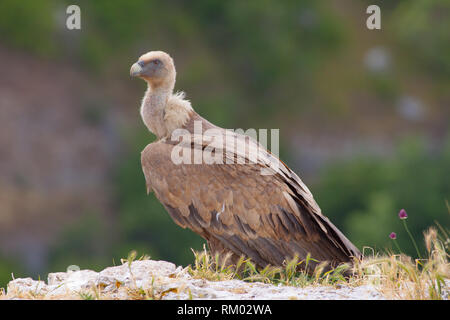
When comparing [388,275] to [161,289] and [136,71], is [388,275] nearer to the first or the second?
[161,289]

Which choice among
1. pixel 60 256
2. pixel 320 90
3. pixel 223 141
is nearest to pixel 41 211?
pixel 60 256

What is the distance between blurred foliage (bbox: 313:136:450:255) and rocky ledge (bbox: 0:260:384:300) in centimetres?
3819

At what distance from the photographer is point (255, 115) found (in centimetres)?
7481

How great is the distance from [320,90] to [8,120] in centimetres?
2863

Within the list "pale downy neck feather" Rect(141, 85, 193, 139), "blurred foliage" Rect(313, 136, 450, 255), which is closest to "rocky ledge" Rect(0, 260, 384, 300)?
"pale downy neck feather" Rect(141, 85, 193, 139)

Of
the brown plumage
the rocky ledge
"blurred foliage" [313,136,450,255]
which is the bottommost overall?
"blurred foliage" [313,136,450,255]

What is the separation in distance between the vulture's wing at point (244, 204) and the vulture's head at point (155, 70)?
1471 millimetres

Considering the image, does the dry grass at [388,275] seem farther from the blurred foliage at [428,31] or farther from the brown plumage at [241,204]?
the blurred foliage at [428,31]

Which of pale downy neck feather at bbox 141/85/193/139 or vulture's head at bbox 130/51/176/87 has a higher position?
vulture's head at bbox 130/51/176/87

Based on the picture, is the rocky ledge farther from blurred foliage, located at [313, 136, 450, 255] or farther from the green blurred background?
blurred foliage, located at [313, 136, 450, 255]

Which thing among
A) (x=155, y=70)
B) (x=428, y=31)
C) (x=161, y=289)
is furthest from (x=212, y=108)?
(x=161, y=289)

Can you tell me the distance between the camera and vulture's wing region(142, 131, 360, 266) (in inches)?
370

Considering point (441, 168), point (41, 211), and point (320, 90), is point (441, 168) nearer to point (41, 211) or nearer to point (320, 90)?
point (320, 90)

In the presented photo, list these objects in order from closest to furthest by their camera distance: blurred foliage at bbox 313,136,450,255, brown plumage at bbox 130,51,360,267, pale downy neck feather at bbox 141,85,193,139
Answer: brown plumage at bbox 130,51,360,267 < pale downy neck feather at bbox 141,85,193,139 < blurred foliage at bbox 313,136,450,255
